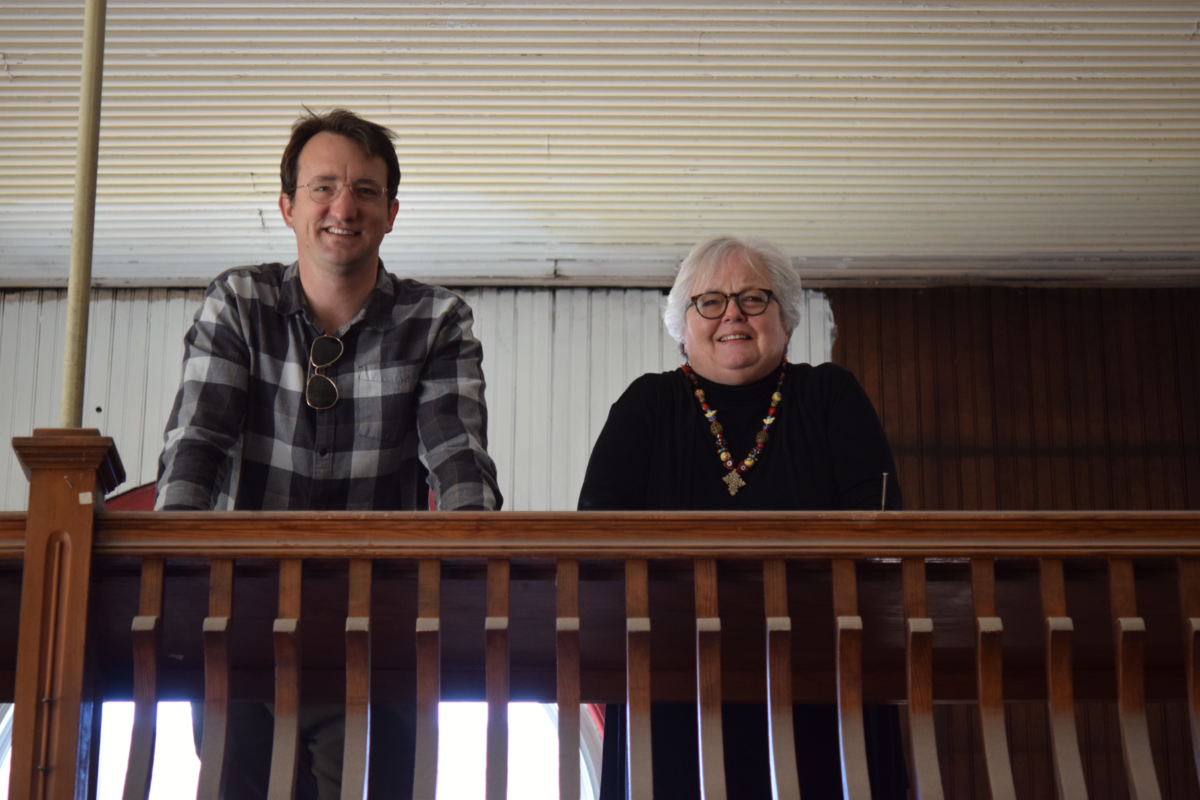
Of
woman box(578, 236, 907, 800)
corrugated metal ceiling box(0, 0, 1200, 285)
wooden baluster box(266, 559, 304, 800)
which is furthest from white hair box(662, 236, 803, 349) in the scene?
corrugated metal ceiling box(0, 0, 1200, 285)

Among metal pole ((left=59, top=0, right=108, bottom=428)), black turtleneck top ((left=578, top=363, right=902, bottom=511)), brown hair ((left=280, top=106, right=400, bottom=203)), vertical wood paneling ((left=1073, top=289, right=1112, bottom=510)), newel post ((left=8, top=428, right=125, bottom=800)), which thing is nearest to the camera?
newel post ((left=8, top=428, right=125, bottom=800))

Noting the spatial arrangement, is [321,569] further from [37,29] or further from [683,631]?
[37,29]

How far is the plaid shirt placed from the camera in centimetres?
220

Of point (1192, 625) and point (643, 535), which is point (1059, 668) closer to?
point (1192, 625)

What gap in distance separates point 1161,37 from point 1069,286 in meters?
2.16

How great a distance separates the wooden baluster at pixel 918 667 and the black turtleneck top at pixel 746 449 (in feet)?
1.91

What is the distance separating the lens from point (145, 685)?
4.93 ft

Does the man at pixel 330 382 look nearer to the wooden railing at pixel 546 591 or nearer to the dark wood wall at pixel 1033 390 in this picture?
the wooden railing at pixel 546 591

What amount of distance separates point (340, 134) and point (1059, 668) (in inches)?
67.3

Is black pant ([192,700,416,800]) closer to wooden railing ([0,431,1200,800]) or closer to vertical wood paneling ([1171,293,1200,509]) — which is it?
wooden railing ([0,431,1200,800])

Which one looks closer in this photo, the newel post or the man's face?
the newel post

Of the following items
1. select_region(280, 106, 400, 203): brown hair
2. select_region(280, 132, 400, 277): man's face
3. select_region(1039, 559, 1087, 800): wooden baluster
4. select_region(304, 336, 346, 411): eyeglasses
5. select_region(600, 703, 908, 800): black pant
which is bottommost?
select_region(600, 703, 908, 800): black pant

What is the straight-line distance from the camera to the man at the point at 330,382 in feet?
7.06

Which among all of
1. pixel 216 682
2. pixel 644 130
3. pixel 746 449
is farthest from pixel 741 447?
pixel 644 130
